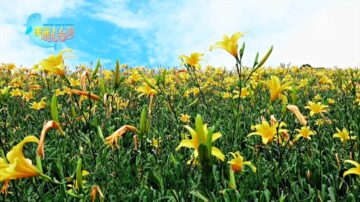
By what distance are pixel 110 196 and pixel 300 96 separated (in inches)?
198

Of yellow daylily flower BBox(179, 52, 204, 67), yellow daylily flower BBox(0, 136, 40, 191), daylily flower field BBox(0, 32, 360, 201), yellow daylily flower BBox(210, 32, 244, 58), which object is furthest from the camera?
yellow daylily flower BBox(179, 52, 204, 67)

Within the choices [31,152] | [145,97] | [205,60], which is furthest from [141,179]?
[145,97]

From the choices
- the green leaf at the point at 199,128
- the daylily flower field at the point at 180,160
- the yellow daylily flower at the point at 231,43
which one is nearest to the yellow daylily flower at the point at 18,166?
the daylily flower field at the point at 180,160

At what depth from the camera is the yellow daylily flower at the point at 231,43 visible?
260 cm

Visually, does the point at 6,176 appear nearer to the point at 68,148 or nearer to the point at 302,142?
the point at 68,148

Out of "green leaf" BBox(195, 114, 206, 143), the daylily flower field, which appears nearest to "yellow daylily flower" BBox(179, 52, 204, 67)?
the daylily flower field

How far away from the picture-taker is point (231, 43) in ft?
8.51

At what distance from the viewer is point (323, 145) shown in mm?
3943

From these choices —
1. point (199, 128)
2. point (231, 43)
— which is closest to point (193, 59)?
point (231, 43)

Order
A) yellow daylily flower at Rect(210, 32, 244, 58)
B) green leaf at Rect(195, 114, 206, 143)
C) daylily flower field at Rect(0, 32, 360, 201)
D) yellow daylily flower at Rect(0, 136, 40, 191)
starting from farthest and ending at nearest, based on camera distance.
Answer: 1. yellow daylily flower at Rect(210, 32, 244, 58)
2. daylily flower field at Rect(0, 32, 360, 201)
3. yellow daylily flower at Rect(0, 136, 40, 191)
4. green leaf at Rect(195, 114, 206, 143)

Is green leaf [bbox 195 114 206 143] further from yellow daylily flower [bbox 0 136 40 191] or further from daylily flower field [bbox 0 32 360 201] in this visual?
yellow daylily flower [bbox 0 136 40 191]

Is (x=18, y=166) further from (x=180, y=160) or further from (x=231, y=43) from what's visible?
(x=180, y=160)

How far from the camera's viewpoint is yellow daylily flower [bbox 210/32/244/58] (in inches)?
102

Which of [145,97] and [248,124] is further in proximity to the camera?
[145,97]
